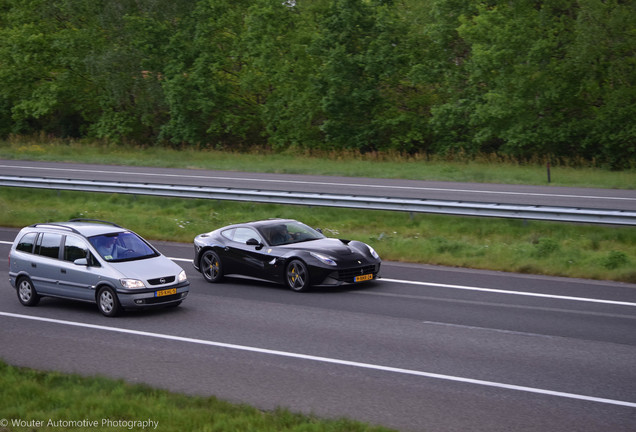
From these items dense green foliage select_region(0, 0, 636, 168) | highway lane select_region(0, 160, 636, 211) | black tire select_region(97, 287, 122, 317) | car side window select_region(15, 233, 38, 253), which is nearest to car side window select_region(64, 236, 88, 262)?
black tire select_region(97, 287, 122, 317)

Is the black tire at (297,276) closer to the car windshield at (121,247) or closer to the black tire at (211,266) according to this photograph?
the black tire at (211,266)

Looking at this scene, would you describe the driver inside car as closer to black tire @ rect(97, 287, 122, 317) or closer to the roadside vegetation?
the roadside vegetation

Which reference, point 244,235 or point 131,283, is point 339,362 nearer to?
point 131,283

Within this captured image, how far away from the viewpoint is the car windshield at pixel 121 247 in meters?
13.4

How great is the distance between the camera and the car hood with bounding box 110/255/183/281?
12938 mm

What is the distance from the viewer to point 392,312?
13.0 metres

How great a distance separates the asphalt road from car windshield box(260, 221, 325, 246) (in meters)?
0.98

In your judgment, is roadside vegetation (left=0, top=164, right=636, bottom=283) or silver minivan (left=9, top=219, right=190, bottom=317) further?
roadside vegetation (left=0, top=164, right=636, bottom=283)

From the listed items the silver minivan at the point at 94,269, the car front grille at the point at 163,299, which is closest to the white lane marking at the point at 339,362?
the silver minivan at the point at 94,269

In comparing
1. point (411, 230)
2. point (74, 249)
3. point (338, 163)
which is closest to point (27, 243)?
point (74, 249)

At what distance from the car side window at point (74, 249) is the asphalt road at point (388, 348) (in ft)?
3.09

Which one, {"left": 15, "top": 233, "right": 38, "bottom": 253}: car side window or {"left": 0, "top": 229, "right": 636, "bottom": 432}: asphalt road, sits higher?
{"left": 15, "top": 233, "right": 38, "bottom": 253}: car side window

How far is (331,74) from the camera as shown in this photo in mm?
39969

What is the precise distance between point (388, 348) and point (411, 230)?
10131 millimetres
